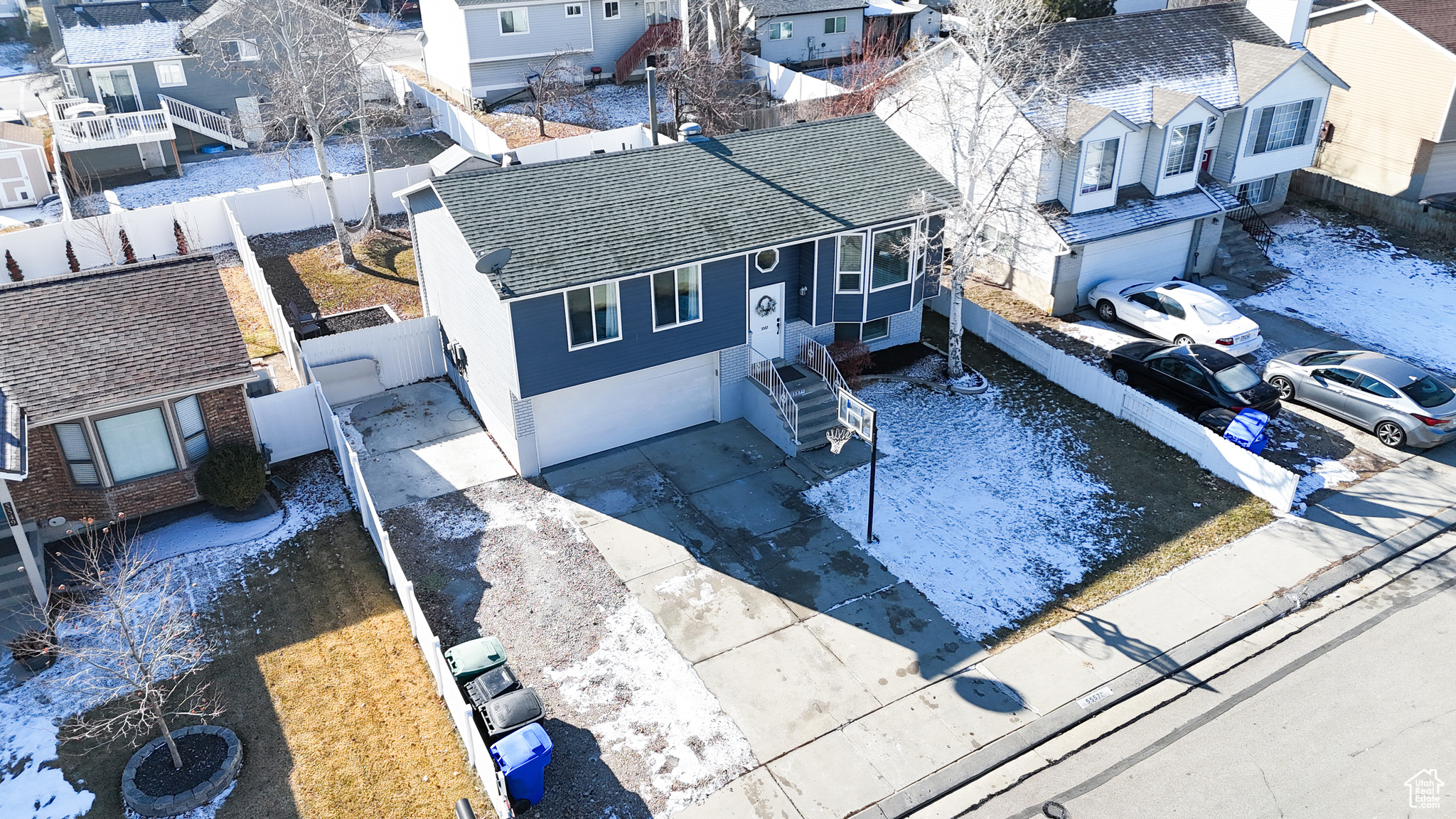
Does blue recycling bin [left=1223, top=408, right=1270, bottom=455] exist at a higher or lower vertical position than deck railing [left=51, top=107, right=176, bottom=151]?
lower

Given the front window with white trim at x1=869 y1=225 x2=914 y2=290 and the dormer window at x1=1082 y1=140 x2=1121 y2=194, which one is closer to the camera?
the front window with white trim at x1=869 y1=225 x2=914 y2=290

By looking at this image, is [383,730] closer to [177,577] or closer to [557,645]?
[557,645]

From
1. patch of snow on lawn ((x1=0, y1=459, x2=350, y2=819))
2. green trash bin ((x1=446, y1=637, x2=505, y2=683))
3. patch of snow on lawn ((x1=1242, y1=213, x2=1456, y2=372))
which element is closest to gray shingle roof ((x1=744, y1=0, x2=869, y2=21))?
patch of snow on lawn ((x1=1242, y1=213, x2=1456, y2=372))

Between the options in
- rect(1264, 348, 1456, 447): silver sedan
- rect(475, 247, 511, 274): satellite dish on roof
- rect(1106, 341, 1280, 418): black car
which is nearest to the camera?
rect(475, 247, 511, 274): satellite dish on roof

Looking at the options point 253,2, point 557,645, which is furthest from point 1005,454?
point 253,2

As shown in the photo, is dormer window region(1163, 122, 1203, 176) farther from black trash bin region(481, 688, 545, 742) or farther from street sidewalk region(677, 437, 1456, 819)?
black trash bin region(481, 688, 545, 742)

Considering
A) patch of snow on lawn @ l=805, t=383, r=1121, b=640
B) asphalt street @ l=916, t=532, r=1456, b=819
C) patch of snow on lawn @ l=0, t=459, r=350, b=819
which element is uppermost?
patch of snow on lawn @ l=0, t=459, r=350, b=819

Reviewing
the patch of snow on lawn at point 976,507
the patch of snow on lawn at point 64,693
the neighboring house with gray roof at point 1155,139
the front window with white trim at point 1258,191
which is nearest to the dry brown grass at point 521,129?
the neighboring house with gray roof at point 1155,139
